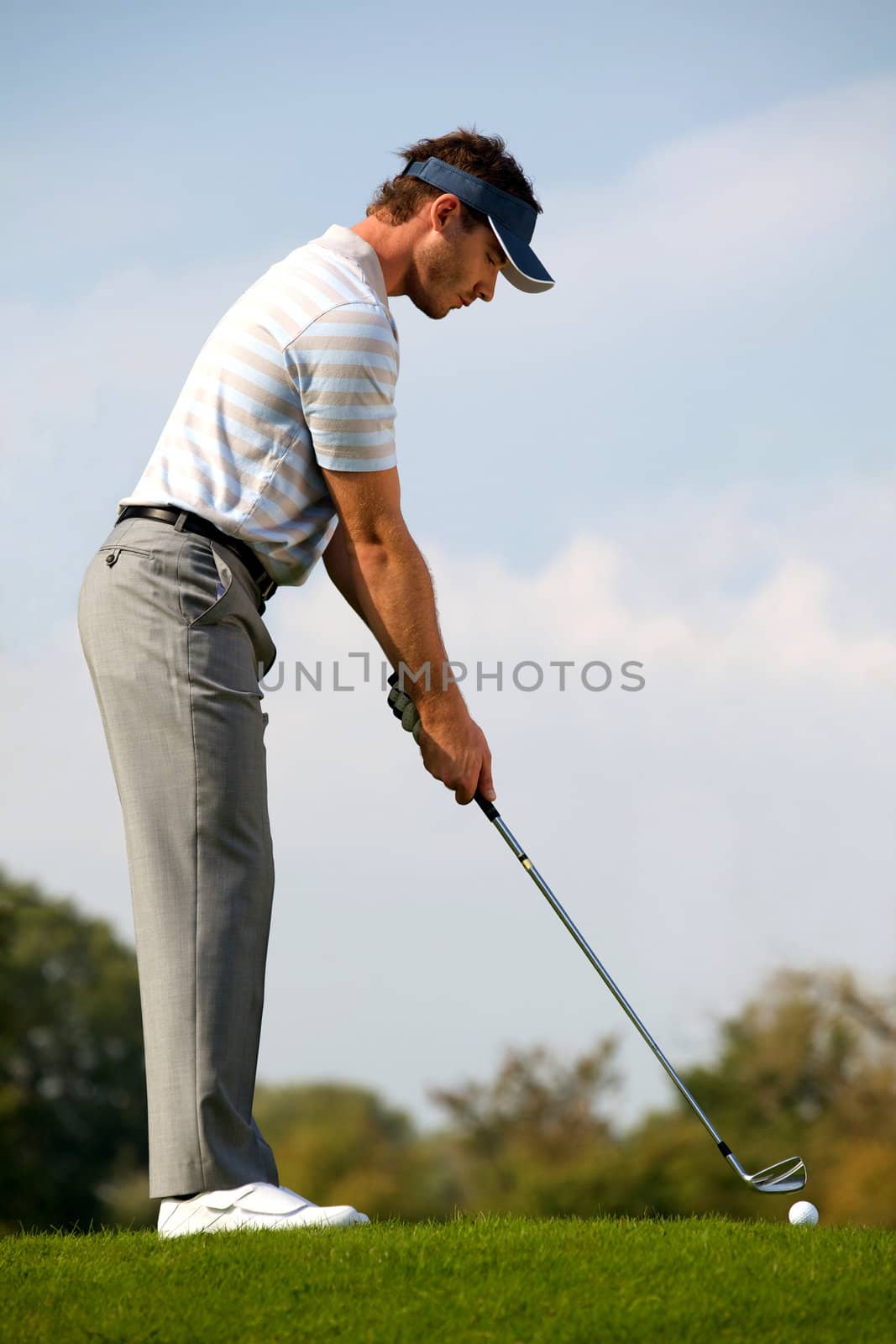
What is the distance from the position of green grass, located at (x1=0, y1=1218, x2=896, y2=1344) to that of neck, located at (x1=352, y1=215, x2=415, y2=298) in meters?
2.19

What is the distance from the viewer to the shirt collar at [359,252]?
3152 mm

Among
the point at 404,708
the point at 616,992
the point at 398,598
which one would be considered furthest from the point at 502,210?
the point at 616,992

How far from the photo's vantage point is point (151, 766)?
114 inches

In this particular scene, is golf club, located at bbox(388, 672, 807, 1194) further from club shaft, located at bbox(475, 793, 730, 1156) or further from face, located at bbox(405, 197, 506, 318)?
face, located at bbox(405, 197, 506, 318)

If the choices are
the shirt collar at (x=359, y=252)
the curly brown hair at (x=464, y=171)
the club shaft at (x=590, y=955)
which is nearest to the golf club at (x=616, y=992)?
the club shaft at (x=590, y=955)

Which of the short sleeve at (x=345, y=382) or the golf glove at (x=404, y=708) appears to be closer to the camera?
the short sleeve at (x=345, y=382)

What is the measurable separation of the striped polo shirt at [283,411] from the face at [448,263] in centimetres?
33

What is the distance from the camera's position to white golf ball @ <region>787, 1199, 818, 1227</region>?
10.3 ft

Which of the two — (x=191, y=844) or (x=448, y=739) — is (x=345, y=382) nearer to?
(x=448, y=739)

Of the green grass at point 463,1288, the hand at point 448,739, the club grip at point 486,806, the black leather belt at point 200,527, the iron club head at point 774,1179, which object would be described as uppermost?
the black leather belt at point 200,527

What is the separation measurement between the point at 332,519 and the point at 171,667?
0.54 meters

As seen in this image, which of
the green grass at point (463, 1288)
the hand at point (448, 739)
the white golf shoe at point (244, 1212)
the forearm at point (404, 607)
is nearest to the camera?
the green grass at point (463, 1288)

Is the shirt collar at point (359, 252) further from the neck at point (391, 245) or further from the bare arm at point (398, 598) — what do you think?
the bare arm at point (398, 598)

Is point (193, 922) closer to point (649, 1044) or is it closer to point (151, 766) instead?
point (151, 766)
